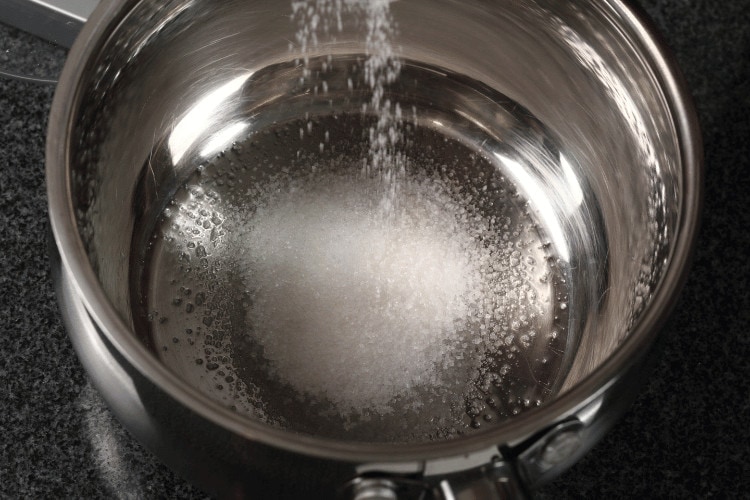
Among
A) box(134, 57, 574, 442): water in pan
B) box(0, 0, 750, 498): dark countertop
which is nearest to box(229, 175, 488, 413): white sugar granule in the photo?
box(134, 57, 574, 442): water in pan

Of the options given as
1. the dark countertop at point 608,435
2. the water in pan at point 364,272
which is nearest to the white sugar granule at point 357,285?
the water in pan at point 364,272

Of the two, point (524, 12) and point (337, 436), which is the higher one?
point (524, 12)

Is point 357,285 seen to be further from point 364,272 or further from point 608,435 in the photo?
point 608,435

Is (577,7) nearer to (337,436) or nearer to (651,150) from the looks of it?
(651,150)

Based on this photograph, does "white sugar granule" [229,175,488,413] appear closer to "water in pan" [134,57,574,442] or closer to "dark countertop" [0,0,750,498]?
"water in pan" [134,57,574,442]

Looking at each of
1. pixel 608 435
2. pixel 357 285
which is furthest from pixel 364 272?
pixel 608 435

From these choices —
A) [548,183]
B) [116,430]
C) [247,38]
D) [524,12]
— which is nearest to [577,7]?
[524,12]
